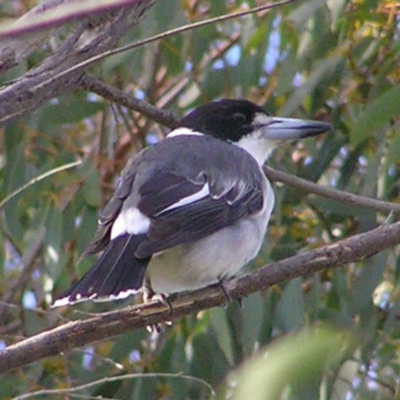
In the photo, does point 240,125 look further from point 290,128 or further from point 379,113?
point 379,113

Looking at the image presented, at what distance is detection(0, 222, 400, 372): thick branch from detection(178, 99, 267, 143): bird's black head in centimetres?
107

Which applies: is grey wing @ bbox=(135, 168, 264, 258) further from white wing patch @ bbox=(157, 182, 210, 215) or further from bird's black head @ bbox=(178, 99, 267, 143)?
Answer: bird's black head @ bbox=(178, 99, 267, 143)

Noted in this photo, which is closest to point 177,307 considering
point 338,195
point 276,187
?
point 338,195

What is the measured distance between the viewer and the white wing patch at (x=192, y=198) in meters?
2.76

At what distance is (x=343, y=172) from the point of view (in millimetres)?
3551

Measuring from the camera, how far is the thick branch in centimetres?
224

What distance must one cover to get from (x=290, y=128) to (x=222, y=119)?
0.83 feet

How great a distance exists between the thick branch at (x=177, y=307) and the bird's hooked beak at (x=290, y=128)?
38.8 inches

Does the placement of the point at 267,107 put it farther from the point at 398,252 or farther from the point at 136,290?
the point at 136,290

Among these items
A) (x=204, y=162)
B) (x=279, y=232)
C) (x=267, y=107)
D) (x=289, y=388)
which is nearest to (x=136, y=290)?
(x=289, y=388)

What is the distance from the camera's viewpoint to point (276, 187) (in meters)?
3.67

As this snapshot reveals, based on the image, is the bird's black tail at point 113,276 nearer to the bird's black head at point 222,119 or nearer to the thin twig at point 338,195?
the thin twig at point 338,195

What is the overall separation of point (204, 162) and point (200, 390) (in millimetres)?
694

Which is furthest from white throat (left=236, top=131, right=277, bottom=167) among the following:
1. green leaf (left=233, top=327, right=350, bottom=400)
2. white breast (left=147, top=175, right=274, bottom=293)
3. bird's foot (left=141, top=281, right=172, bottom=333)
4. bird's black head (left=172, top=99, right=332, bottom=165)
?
green leaf (left=233, top=327, right=350, bottom=400)
